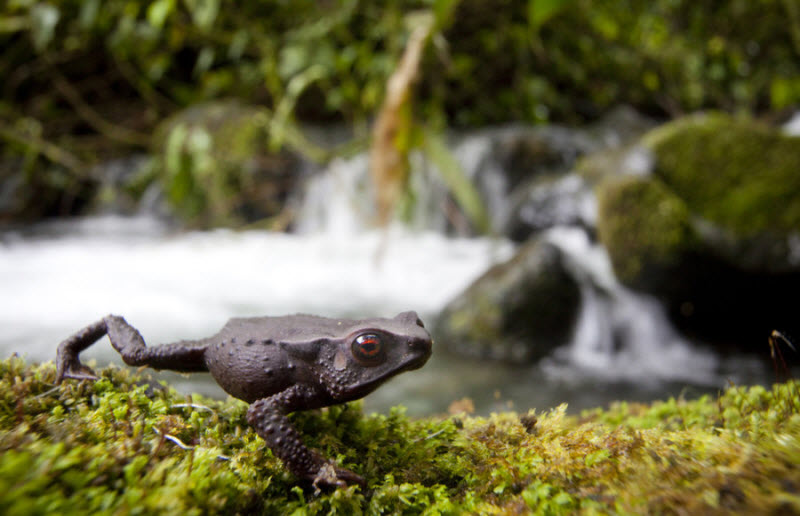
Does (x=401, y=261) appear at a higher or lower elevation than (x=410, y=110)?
lower

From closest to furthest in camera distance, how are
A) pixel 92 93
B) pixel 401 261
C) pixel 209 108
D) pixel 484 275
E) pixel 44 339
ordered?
pixel 44 339 < pixel 484 275 < pixel 401 261 < pixel 209 108 < pixel 92 93

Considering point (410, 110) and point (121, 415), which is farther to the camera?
point (410, 110)

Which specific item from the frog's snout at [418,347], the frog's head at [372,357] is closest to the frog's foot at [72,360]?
the frog's head at [372,357]

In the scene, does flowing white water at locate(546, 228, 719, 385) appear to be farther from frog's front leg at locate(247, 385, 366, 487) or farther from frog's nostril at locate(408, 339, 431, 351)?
frog's front leg at locate(247, 385, 366, 487)

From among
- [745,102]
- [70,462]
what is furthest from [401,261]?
[745,102]

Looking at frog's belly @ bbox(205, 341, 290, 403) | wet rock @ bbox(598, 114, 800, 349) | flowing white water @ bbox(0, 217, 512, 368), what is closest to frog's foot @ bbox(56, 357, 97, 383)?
frog's belly @ bbox(205, 341, 290, 403)

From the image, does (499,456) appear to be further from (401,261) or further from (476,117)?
(476,117)

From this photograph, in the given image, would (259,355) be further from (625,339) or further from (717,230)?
(717,230)
